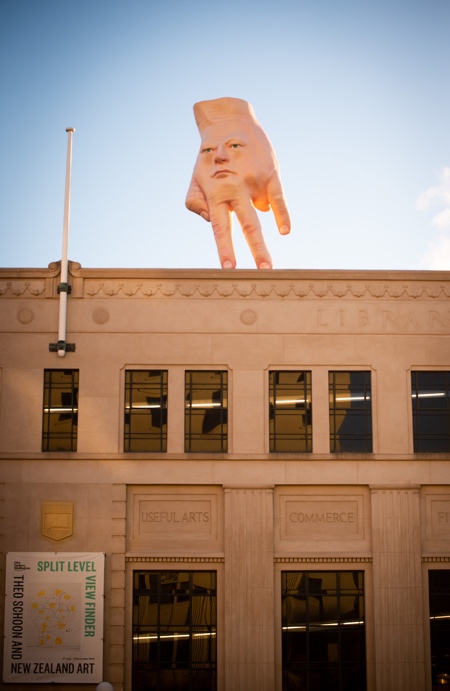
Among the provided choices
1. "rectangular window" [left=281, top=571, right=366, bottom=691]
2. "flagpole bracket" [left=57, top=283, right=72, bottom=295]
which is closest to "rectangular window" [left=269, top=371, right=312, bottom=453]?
"rectangular window" [left=281, top=571, right=366, bottom=691]

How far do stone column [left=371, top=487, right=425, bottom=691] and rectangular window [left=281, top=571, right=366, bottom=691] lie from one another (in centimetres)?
53

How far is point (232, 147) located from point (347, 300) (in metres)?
6.74

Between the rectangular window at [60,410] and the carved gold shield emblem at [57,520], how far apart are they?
141 centimetres

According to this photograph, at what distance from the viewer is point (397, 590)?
22.8m

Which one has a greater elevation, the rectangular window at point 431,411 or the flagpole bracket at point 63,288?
the flagpole bracket at point 63,288

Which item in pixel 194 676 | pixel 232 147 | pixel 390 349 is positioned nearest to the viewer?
pixel 194 676

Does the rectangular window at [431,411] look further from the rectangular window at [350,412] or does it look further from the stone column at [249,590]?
the stone column at [249,590]

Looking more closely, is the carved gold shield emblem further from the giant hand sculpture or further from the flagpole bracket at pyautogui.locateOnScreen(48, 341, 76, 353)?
the giant hand sculpture

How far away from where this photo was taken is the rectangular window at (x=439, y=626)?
2277cm

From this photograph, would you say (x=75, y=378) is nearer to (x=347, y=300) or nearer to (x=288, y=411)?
(x=288, y=411)

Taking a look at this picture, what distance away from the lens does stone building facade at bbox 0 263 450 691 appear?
22.7 meters

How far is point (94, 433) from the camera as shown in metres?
Answer: 23.5

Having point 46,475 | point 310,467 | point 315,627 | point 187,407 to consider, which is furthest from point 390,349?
point 46,475

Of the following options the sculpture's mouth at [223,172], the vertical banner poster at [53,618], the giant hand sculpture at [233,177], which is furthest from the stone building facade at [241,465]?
the sculpture's mouth at [223,172]
